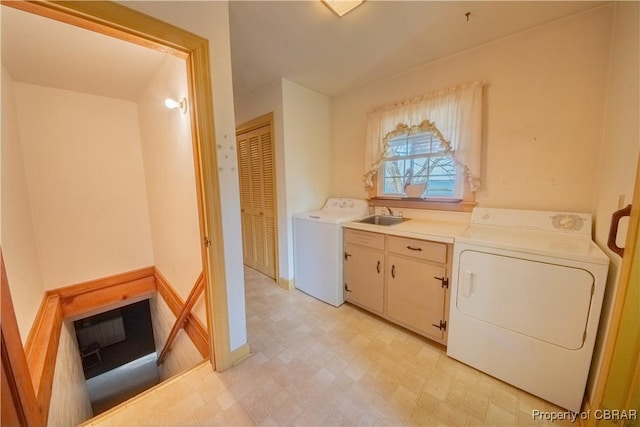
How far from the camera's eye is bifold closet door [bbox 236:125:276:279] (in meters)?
2.83

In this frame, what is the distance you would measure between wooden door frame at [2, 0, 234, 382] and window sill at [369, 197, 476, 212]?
1.79 metres

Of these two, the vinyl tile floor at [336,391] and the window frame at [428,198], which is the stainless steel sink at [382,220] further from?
the vinyl tile floor at [336,391]

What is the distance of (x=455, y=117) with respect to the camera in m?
2.00

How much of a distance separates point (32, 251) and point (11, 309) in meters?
2.09

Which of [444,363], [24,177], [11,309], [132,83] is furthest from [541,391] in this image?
[24,177]

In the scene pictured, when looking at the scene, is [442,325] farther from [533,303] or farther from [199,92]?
[199,92]

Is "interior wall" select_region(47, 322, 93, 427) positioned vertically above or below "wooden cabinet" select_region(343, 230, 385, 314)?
below

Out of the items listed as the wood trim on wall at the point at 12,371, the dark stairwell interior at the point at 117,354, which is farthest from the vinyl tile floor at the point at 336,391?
the dark stairwell interior at the point at 117,354

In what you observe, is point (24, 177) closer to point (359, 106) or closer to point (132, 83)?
point (132, 83)

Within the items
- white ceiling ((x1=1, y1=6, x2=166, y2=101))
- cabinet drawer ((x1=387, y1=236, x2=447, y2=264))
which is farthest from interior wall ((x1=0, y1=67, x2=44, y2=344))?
cabinet drawer ((x1=387, y1=236, x2=447, y2=264))

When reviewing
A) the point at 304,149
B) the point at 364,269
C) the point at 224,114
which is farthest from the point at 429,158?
the point at 224,114

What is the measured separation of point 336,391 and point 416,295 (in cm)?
91

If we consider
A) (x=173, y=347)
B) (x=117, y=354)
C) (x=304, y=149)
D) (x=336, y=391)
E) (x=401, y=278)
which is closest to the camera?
(x=336, y=391)

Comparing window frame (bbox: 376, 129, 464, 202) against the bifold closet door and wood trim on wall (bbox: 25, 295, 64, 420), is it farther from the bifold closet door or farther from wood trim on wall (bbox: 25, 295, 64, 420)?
wood trim on wall (bbox: 25, 295, 64, 420)
